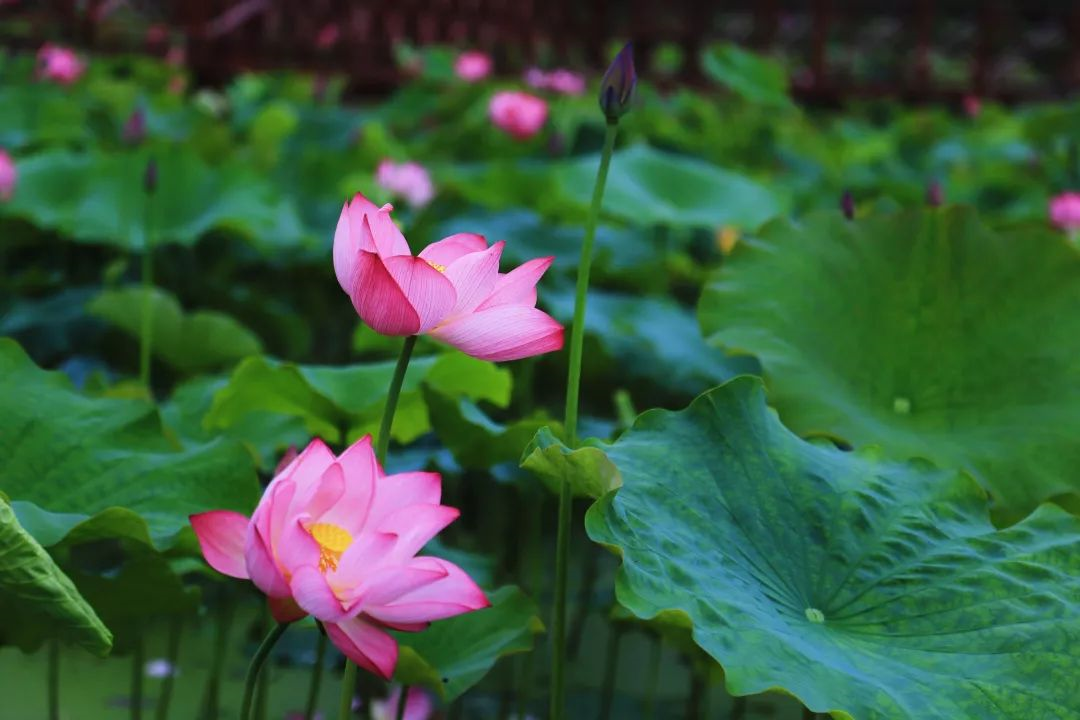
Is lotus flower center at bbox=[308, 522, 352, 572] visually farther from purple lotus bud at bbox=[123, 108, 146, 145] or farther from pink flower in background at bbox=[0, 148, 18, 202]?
purple lotus bud at bbox=[123, 108, 146, 145]

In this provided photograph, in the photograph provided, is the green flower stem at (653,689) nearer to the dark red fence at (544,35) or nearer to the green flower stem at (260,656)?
the green flower stem at (260,656)

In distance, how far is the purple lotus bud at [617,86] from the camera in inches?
36.2

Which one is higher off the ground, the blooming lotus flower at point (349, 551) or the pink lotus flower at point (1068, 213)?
the blooming lotus flower at point (349, 551)

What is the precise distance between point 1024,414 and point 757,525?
1.43 feet

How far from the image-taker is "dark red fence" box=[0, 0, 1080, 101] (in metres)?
4.20

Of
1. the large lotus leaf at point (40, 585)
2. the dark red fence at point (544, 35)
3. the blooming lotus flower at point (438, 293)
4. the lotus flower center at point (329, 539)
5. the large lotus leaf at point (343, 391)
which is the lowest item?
the dark red fence at point (544, 35)

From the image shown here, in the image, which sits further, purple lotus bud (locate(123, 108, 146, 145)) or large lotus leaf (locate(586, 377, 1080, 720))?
purple lotus bud (locate(123, 108, 146, 145))

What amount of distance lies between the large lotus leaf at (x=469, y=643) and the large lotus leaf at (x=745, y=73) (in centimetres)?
263

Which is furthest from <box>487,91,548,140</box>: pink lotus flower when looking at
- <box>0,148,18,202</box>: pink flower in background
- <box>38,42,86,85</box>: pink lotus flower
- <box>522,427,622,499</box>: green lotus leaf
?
<box>522,427,622,499</box>: green lotus leaf

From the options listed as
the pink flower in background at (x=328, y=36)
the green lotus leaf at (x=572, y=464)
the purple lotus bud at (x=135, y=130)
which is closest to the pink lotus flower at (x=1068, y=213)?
the green lotus leaf at (x=572, y=464)

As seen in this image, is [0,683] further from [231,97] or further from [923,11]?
[923,11]

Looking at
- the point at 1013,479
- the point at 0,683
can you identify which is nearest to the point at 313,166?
the point at 0,683

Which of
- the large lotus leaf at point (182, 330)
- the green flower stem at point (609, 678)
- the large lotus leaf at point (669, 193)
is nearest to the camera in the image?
the green flower stem at point (609, 678)

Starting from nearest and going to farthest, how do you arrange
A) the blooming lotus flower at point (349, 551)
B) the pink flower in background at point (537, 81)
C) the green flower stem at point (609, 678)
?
1. the blooming lotus flower at point (349, 551)
2. the green flower stem at point (609, 678)
3. the pink flower in background at point (537, 81)
